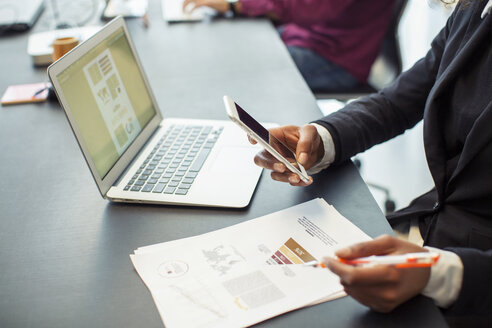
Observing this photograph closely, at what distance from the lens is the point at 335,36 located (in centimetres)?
189

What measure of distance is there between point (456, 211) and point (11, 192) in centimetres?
83

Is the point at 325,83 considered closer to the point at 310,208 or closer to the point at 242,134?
the point at 242,134

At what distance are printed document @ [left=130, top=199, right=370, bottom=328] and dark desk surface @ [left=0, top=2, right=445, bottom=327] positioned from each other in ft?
0.06

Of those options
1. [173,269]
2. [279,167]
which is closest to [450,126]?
[279,167]

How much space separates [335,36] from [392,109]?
95cm

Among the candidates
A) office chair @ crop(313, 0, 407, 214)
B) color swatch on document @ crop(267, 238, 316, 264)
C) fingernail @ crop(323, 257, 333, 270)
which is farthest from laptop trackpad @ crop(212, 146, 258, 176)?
office chair @ crop(313, 0, 407, 214)

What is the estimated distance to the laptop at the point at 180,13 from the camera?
1750 millimetres

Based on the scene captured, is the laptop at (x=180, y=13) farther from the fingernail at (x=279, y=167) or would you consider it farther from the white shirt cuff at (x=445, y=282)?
the white shirt cuff at (x=445, y=282)

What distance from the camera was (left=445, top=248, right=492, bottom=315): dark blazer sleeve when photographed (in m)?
0.64

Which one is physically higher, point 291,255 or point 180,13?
point 180,13

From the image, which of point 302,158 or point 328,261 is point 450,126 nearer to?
point 302,158

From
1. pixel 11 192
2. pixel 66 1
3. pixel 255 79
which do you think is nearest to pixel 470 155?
pixel 255 79

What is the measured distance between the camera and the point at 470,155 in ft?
2.74

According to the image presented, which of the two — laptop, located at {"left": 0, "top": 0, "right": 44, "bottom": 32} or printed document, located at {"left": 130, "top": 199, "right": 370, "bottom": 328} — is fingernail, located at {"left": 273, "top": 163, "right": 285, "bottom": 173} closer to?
printed document, located at {"left": 130, "top": 199, "right": 370, "bottom": 328}
